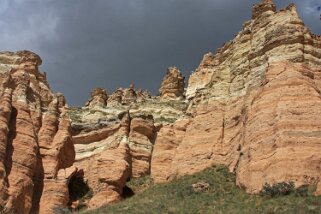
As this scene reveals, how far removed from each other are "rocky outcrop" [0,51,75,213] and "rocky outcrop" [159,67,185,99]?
18.2 meters

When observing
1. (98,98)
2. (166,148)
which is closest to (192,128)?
(166,148)

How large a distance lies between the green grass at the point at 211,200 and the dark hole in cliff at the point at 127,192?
2.04 m

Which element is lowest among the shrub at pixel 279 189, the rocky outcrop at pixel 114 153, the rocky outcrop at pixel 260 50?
the shrub at pixel 279 189

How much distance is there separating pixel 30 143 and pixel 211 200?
20125mm

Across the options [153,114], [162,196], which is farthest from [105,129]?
[162,196]

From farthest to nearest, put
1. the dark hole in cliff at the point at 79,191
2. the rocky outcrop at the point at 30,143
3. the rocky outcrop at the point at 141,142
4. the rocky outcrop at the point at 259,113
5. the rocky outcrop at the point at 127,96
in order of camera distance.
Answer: the rocky outcrop at the point at 127,96 < the rocky outcrop at the point at 141,142 < the dark hole in cliff at the point at 79,191 < the rocky outcrop at the point at 30,143 < the rocky outcrop at the point at 259,113

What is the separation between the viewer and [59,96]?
6956 centimetres

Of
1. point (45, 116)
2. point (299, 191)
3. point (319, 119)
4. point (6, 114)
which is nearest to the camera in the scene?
point (299, 191)

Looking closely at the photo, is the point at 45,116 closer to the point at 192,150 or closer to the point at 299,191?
the point at 192,150

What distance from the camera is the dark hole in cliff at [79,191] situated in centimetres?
5888

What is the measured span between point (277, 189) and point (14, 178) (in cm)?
2384

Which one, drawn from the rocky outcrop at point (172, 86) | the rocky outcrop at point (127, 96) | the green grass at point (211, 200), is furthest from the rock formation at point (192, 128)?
the rocky outcrop at point (172, 86)

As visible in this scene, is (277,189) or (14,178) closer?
(277,189)

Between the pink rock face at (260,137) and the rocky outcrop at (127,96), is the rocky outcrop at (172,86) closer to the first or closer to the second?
the rocky outcrop at (127,96)
